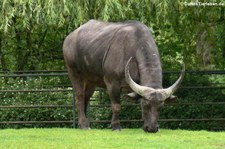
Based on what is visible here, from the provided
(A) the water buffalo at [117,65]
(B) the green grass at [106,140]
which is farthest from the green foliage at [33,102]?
(B) the green grass at [106,140]

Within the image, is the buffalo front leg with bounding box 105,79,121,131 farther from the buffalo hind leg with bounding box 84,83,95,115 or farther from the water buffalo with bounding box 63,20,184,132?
the buffalo hind leg with bounding box 84,83,95,115

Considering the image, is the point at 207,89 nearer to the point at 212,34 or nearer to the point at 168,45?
the point at 212,34

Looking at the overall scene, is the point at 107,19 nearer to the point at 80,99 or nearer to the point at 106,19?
the point at 106,19

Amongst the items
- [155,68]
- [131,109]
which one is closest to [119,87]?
[155,68]

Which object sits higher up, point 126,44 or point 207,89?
point 126,44

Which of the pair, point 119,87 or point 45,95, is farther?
point 45,95

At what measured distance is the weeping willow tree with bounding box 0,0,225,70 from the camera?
13.9 meters

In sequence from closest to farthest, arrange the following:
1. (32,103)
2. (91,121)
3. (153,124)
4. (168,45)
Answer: (153,124) → (91,121) → (32,103) → (168,45)

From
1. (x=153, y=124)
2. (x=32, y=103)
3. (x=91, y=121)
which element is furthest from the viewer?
(x=32, y=103)

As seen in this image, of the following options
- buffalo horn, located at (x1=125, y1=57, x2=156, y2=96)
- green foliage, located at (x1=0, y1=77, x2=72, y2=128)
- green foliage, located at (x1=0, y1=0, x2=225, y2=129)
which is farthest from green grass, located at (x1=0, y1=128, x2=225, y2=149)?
green foliage, located at (x1=0, y1=77, x2=72, y2=128)

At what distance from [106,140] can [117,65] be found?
254 cm

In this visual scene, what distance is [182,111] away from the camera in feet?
55.2

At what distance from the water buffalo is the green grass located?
0.68 metres

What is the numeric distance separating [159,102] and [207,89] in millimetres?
4256
